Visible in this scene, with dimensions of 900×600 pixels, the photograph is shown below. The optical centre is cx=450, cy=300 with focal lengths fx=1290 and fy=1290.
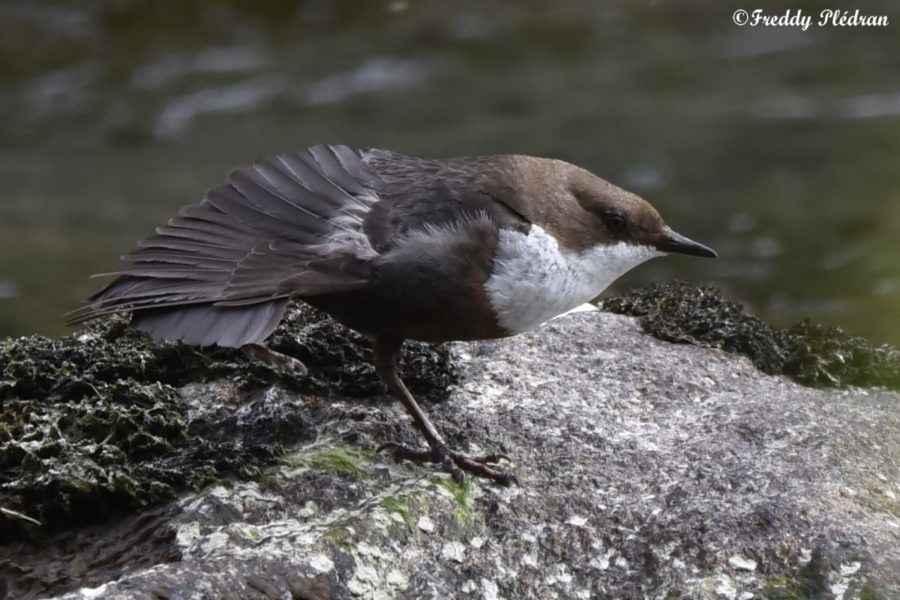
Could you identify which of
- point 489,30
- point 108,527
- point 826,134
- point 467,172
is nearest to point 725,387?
point 467,172

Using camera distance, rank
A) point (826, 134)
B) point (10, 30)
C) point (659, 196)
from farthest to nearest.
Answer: point (10, 30) < point (826, 134) < point (659, 196)

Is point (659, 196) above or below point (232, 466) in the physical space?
above

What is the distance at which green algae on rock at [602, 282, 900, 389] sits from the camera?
379cm

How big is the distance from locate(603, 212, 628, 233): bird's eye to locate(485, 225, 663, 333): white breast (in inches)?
3.4

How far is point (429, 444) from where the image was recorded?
10.5ft

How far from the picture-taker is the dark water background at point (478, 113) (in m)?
7.29

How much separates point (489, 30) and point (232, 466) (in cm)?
709

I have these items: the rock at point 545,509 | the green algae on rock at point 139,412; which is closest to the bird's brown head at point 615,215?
the rock at point 545,509

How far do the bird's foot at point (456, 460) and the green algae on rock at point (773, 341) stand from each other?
1.01m

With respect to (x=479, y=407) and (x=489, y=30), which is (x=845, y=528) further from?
(x=489, y=30)

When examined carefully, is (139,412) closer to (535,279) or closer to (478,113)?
(535,279)

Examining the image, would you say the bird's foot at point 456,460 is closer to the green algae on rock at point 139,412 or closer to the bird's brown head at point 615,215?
the green algae on rock at point 139,412

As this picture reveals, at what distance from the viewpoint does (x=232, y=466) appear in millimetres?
2943

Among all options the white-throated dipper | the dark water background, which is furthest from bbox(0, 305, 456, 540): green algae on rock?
the dark water background
